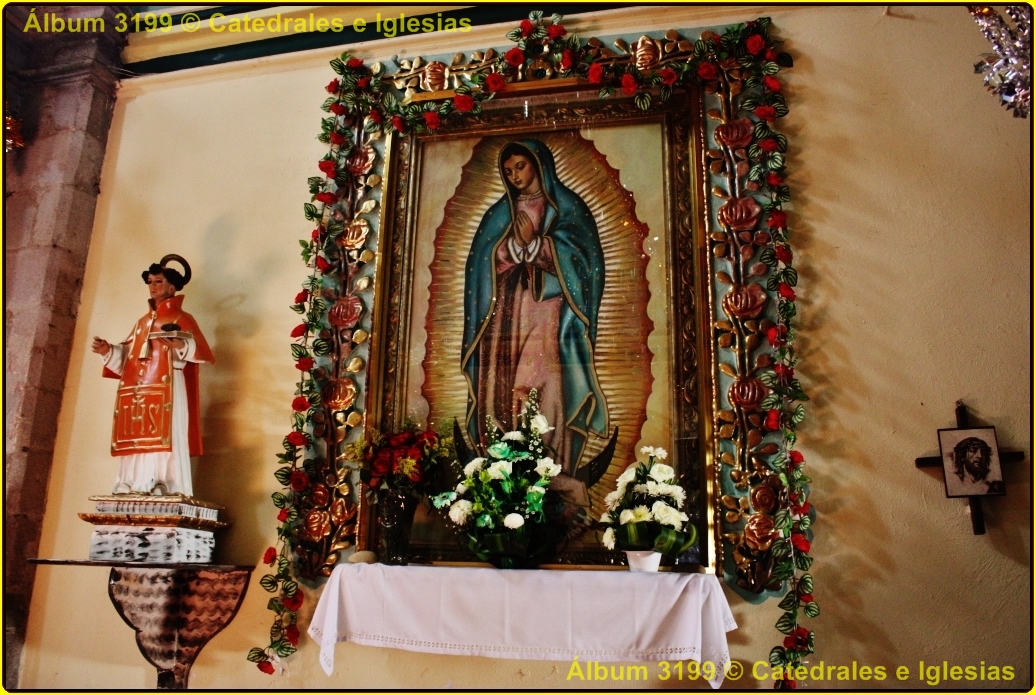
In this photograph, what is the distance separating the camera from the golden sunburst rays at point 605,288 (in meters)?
4.23

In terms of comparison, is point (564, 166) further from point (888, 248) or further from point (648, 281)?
point (888, 248)

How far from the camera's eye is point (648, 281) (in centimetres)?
438

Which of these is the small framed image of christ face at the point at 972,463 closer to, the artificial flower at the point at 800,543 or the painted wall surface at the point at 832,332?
the painted wall surface at the point at 832,332

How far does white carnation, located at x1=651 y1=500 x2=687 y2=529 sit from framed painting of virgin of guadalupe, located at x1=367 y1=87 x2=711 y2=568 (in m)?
0.34

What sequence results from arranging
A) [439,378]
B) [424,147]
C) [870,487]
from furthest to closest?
[424,147]
[439,378]
[870,487]

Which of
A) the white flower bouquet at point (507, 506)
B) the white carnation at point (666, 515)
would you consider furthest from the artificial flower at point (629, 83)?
the white carnation at point (666, 515)

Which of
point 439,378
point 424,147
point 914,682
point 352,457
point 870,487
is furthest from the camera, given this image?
point 424,147

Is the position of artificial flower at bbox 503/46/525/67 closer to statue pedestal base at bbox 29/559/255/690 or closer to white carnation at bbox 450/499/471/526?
white carnation at bbox 450/499/471/526

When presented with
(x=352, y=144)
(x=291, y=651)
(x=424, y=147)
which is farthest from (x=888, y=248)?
(x=291, y=651)

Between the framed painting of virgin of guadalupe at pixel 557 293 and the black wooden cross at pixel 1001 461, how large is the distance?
935 millimetres

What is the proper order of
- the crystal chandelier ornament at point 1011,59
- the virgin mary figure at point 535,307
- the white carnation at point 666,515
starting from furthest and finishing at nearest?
the virgin mary figure at point 535,307
the white carnation at point 666,515
the crystal chandelier ornament at point 1011,59

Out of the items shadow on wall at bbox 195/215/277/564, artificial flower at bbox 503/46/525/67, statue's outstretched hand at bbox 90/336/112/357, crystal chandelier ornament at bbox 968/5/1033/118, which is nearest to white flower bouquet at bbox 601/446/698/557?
shadow on wall at bbox 195/215/277/564

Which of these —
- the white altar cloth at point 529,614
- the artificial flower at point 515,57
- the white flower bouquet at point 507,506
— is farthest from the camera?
the artificial flower at point 515,57

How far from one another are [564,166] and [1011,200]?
2.11 meters
